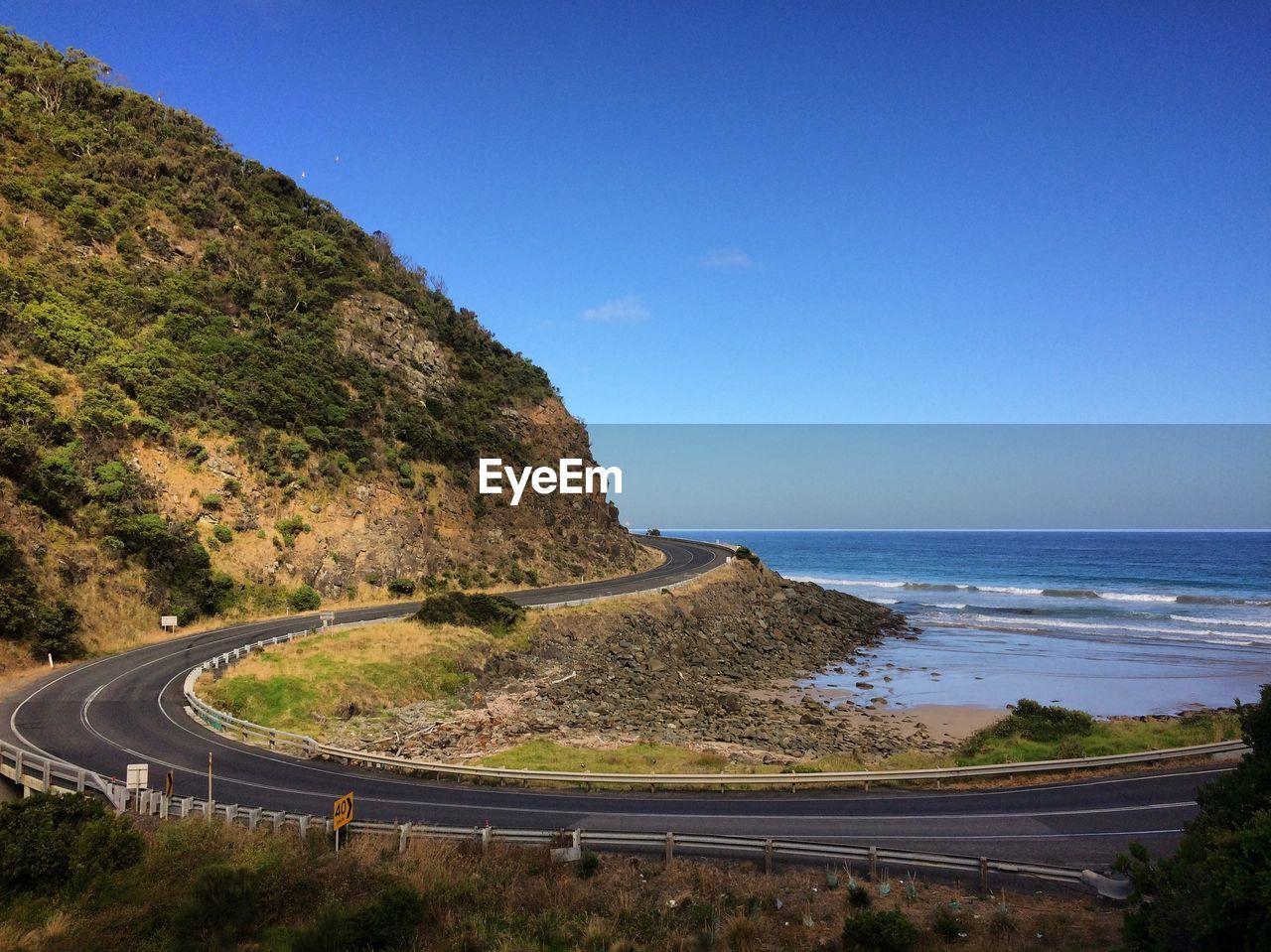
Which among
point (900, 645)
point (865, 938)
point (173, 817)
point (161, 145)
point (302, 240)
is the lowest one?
point (900, 645)

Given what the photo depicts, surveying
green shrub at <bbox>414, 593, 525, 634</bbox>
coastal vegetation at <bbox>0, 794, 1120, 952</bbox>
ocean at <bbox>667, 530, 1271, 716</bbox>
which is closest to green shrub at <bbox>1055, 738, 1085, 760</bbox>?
coastal vegetation at <bbox>0, 794, 1120, 952</bbox>

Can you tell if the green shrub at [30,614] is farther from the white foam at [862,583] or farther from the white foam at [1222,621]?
the white foam at [862,583]

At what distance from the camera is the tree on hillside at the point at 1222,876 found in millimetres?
7949

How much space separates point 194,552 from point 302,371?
2177 centimetres

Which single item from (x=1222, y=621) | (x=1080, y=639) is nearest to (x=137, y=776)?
(x=1080, y=639)

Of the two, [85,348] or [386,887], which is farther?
[85,348]

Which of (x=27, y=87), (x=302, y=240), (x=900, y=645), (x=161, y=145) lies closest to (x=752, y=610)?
(x=900, y=645)

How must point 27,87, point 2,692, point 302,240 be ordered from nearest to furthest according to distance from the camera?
point 2,692 → point 27,87 → point 302,240

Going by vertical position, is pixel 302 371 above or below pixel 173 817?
above

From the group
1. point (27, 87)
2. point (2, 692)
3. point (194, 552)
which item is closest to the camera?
point (2, 692)

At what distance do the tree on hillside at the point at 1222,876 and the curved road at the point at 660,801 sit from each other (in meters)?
6.27

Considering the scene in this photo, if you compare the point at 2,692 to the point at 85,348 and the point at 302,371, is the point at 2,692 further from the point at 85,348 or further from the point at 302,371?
the point at 302,371

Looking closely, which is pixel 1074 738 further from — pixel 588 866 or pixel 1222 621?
pixel 1222 621

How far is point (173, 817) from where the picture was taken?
18.3 metres
